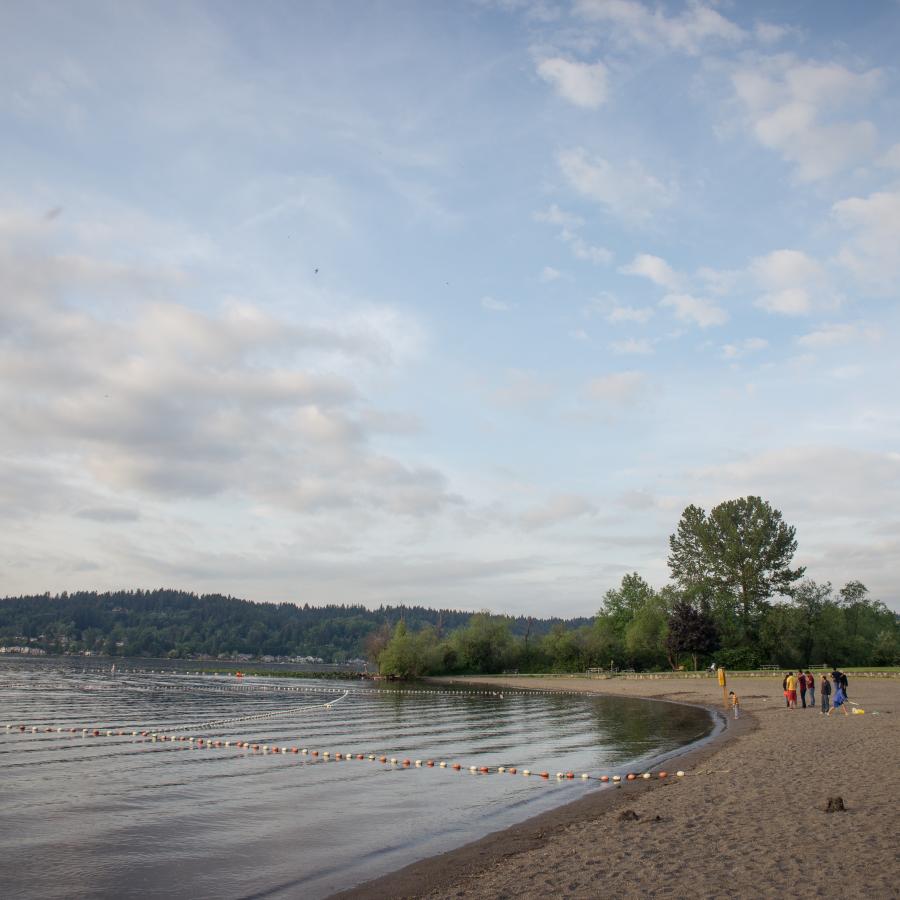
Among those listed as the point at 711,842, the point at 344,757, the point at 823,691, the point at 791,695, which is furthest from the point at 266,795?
the point at 791,695

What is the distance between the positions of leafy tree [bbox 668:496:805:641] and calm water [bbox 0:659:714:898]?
5309cm

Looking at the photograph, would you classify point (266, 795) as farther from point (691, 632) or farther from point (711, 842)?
point (691, 632)

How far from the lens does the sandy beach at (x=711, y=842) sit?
1044 cm

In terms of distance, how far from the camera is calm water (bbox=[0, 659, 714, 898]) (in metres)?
13.5

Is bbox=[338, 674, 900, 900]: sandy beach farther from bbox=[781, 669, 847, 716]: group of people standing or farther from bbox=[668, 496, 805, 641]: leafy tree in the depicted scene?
bbox=[668, 496, 805, 641]: leafy tree

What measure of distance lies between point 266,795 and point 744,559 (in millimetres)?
85436

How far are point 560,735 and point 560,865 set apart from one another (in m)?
25.1

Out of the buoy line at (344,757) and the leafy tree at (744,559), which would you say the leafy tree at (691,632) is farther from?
the buoy line at (344,757)

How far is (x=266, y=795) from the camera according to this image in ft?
67.6

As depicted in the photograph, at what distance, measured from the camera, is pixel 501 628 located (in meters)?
119

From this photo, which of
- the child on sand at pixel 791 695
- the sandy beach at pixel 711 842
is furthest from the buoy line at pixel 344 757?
the child on sand at pixel 791 695

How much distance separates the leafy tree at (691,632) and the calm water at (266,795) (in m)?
44.7

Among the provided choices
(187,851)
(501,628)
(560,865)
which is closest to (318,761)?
(187,851)

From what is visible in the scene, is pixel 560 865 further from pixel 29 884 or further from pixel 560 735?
pixel 560 735
